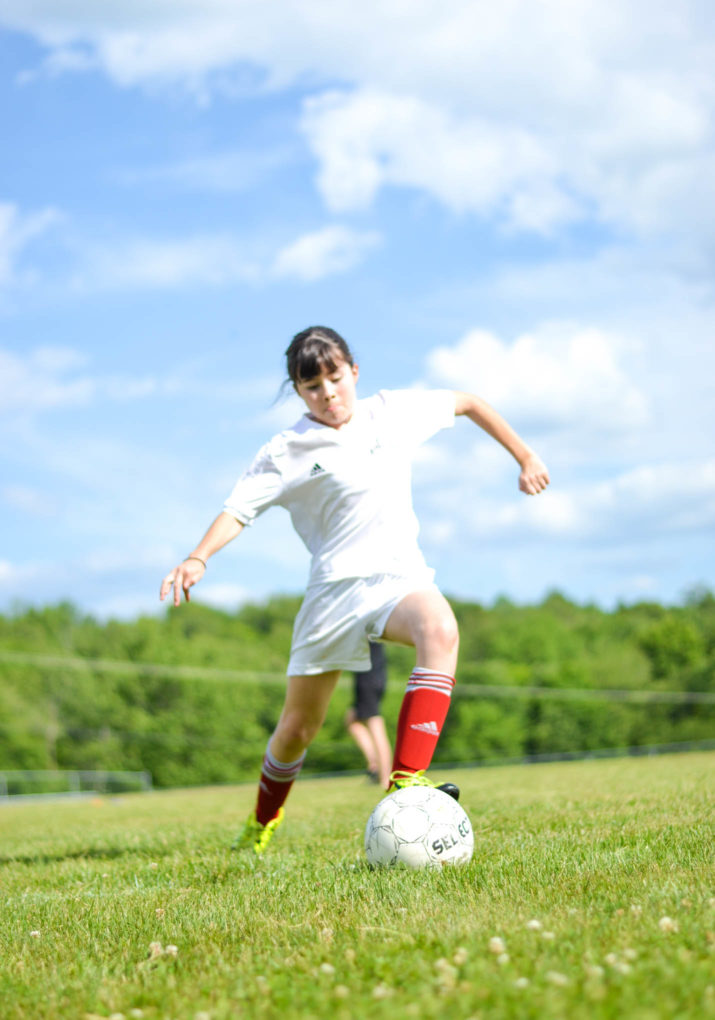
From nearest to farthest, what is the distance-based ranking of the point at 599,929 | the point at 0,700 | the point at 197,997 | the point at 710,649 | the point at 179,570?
the point at 197,997
the point at 599,929
the point at 179,570
the point at 0,700
the point at 710,649

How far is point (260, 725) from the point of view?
6869 centimetres

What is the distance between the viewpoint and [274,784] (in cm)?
618

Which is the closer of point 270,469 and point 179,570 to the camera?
point 179,570

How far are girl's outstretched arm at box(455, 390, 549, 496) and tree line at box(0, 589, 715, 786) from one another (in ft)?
176

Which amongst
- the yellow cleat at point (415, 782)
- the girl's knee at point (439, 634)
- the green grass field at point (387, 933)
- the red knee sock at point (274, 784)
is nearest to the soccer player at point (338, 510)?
the girl's knee at point (439, 634)

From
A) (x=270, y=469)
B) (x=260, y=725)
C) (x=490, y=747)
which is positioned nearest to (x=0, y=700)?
(x=260, y=725)

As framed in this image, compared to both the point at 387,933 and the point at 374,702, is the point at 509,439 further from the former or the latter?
the point at 374,702

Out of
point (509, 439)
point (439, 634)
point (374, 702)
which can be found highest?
point (509, 439)

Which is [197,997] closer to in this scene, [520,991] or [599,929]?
[520,991]

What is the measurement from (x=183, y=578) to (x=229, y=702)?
63.7m

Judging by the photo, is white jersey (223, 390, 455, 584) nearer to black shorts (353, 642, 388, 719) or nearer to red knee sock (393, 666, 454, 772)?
red knee sock (393, 666, 454, 772)

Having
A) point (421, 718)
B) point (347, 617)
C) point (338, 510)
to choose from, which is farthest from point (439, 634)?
point (338, 510)

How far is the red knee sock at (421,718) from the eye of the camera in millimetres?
4949

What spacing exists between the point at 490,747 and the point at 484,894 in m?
65.7
